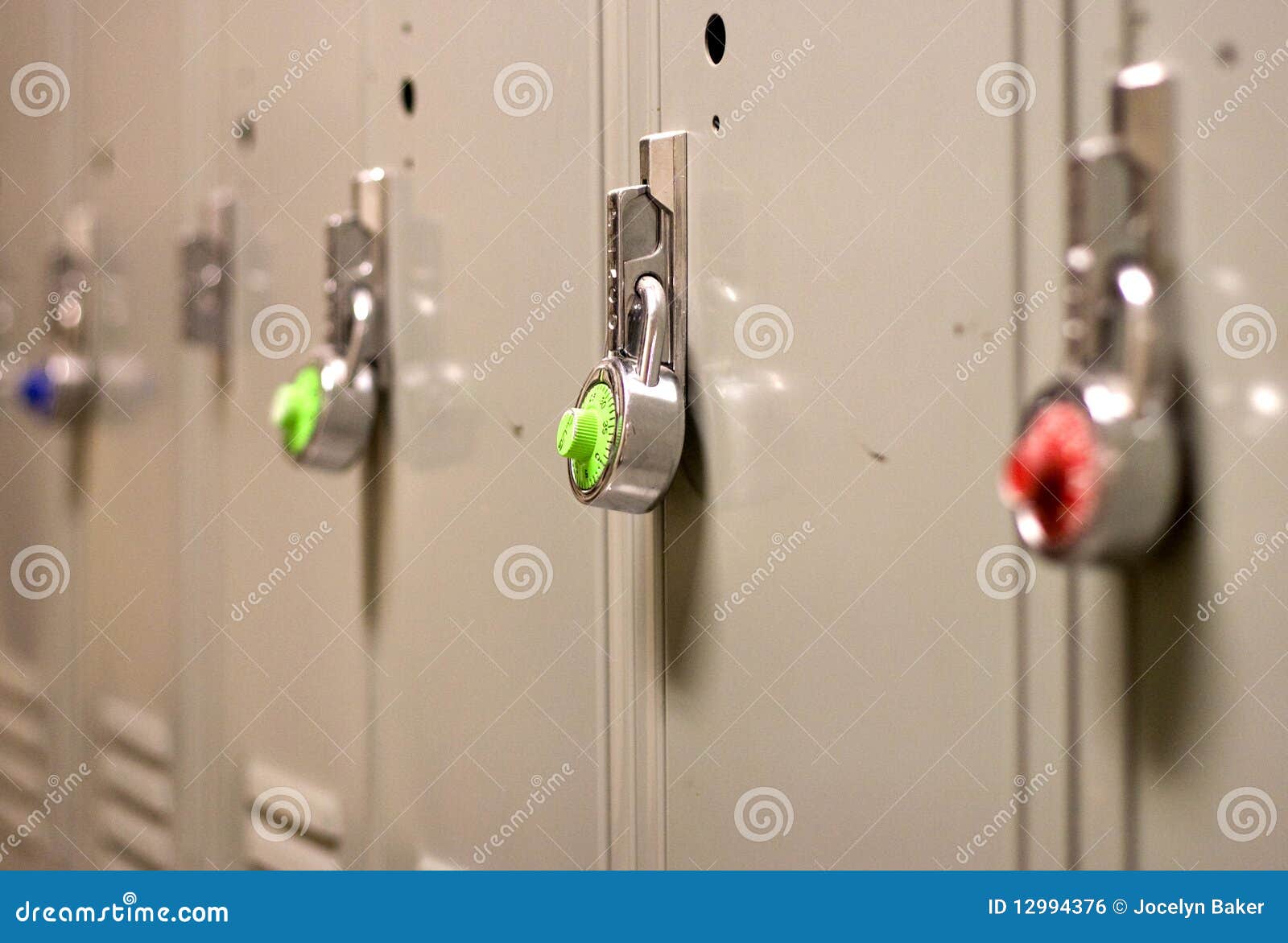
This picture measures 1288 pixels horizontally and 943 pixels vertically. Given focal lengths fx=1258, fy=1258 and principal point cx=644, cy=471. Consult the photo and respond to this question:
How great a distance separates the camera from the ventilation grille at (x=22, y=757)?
A: 5.74 ft

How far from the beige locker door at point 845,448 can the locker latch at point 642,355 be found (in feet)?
0.04

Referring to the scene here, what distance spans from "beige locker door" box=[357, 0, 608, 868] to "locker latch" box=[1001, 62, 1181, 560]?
376mm

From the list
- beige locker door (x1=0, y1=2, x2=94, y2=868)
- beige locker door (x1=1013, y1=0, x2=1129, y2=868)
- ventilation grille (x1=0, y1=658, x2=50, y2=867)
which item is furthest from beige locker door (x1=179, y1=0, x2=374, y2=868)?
beige locker door (x1=1013, y1=0, x2=1129, y2=868)

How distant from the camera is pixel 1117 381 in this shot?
1.76 ft

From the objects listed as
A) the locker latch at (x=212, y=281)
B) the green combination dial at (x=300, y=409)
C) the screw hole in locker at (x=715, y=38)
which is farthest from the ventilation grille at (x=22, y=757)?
the screw hole in locker at (x=715, y=38)

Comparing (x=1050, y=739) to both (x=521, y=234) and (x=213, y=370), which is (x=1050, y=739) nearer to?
(x=521, y=234)

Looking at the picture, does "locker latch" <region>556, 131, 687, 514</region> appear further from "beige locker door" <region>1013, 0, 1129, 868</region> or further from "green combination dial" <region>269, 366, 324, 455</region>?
"green combination dial" <region>269, 366, 324, 455</region>

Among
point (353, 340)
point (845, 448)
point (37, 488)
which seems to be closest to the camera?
point (845, 448)

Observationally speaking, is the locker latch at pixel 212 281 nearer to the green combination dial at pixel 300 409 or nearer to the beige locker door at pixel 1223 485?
the green combination dial at pixel 300 409

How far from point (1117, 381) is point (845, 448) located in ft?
0.58

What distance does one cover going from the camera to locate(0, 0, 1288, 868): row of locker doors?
0.54 metres

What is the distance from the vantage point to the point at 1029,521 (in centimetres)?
55

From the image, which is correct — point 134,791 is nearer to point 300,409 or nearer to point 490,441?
point 300,409

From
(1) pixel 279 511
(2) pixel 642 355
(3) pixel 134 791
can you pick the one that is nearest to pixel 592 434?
(2) pixel 642 355
